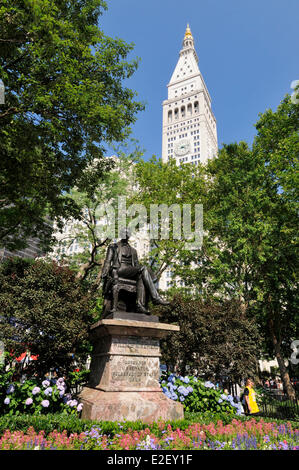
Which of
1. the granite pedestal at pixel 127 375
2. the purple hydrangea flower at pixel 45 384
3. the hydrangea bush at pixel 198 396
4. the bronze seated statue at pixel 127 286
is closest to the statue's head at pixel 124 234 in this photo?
the bronze seated statue at pixel 127 286

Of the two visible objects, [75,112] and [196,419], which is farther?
[75,112]

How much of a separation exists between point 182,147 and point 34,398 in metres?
106

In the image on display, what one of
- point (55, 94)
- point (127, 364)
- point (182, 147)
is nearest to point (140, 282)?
point (127, 364)

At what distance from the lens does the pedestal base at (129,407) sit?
207 inches

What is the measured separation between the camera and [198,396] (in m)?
7.82

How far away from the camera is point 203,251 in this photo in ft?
64.1

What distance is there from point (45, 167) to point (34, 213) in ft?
9.46

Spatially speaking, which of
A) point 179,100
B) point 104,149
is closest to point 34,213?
point 104,149

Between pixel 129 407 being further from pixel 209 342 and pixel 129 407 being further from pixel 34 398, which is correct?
pixel 209 342

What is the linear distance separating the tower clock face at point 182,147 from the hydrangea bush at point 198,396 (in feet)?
333

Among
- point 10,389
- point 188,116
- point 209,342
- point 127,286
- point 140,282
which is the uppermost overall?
point 188,116

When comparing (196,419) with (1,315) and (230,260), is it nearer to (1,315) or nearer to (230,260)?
(1,315)

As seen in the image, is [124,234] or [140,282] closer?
[140,282]

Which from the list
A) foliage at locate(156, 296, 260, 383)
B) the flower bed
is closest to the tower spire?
foliage at locate(156, 296, 260, 383)
